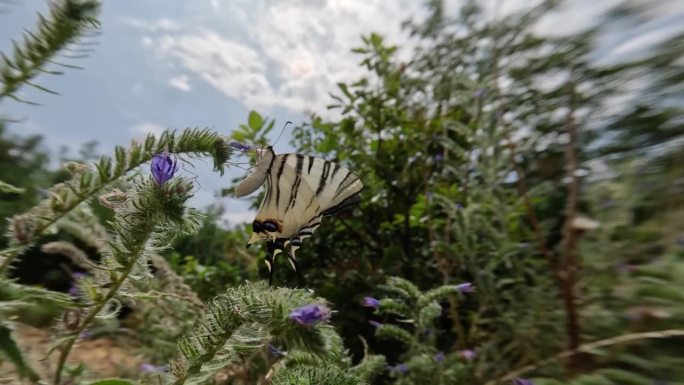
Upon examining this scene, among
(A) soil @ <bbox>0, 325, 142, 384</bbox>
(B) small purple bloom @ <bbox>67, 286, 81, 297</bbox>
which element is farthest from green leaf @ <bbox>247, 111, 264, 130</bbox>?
(A) soil @ <bbox>0, 325, 142, 384</bbox>

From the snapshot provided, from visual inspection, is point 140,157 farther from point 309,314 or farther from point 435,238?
point 435,238

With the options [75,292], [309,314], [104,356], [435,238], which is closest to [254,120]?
[75,292]

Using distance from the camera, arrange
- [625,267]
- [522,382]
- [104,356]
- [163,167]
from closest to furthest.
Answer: [163,167] < [522,382] < [625,267] < [104,356]

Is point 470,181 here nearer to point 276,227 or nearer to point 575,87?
point 575,87

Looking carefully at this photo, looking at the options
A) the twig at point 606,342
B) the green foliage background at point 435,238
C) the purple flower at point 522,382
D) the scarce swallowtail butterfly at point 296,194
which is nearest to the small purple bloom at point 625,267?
the green foliage background at point 435,238

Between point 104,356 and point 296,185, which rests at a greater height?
point 296,185
